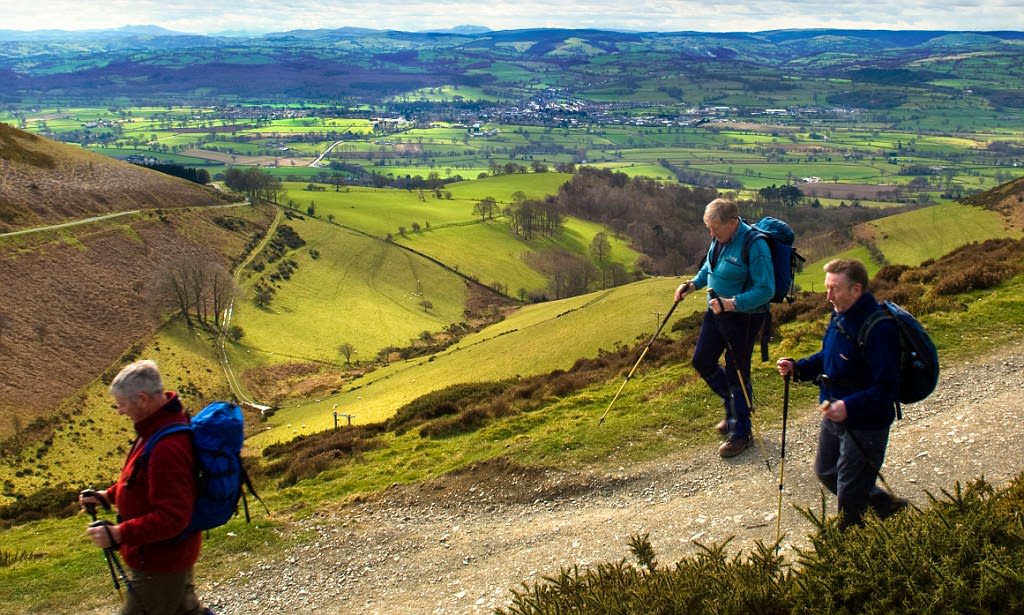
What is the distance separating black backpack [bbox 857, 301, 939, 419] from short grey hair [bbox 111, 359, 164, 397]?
6684 mm

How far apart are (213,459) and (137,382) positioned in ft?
3.04

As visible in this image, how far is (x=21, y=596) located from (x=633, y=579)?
10.8 meters

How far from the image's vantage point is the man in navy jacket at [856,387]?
6809 millimetres

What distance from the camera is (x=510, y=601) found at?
9414 mm

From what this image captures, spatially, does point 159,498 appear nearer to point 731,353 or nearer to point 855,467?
point 855,467

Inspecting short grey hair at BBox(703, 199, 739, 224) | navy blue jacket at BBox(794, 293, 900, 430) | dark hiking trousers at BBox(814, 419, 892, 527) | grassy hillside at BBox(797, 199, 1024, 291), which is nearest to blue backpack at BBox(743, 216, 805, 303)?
short grey hair at BBox(703, 199, 739, 224)

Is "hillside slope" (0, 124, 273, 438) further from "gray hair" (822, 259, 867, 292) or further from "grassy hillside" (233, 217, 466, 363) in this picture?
"gray hair" (822, 259, 867, 292)

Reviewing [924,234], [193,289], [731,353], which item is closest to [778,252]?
[731,353]

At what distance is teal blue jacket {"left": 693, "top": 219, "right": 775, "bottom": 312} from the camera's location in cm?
998

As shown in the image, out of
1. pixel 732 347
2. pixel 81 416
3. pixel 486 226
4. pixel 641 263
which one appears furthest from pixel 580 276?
pixel 732 347

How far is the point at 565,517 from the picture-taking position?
1165 centimetres

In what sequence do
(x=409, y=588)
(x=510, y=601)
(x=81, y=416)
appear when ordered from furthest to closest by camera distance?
(x=81, y=416) → (x=409, y=588) → (x=510, y=601)

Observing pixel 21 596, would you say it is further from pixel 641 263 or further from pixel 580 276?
pixel 641 263

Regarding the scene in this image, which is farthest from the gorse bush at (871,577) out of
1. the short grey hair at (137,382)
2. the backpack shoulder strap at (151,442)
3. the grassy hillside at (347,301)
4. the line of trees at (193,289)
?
the line of trees at (193,289)
